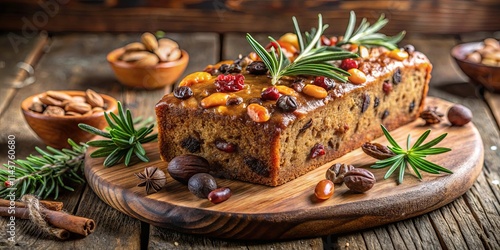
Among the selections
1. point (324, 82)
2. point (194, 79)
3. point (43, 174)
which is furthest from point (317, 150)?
point (43, 174)

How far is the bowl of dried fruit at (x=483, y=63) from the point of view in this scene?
4.43 m

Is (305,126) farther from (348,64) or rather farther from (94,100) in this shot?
(94,100)

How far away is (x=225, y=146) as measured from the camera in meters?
2.99

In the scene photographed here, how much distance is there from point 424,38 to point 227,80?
305cm

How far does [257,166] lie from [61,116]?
1.11 meters

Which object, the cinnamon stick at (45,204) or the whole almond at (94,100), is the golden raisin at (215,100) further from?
Answer: the whole almond at (94,100)

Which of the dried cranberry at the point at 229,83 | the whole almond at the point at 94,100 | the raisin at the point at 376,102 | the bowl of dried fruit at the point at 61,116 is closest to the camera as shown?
the dried cranberry at the point at 229,83

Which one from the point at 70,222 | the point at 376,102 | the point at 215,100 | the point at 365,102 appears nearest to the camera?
the point at 70,222

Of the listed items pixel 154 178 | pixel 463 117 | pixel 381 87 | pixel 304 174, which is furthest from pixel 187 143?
pixel 463 117

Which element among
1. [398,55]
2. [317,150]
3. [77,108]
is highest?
[398,55]

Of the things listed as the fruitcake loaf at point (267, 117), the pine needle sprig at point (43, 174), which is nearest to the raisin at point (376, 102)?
the fruitcake loaf at point (267, 117)

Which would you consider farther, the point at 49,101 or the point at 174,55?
the point at 174,55

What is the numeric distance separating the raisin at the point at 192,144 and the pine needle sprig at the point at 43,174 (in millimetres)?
510

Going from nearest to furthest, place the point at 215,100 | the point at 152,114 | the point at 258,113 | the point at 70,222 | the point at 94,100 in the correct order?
the point at 70,222, the point at 258,113, the point at 215,100, the point at 94,100, the point at 152,114
